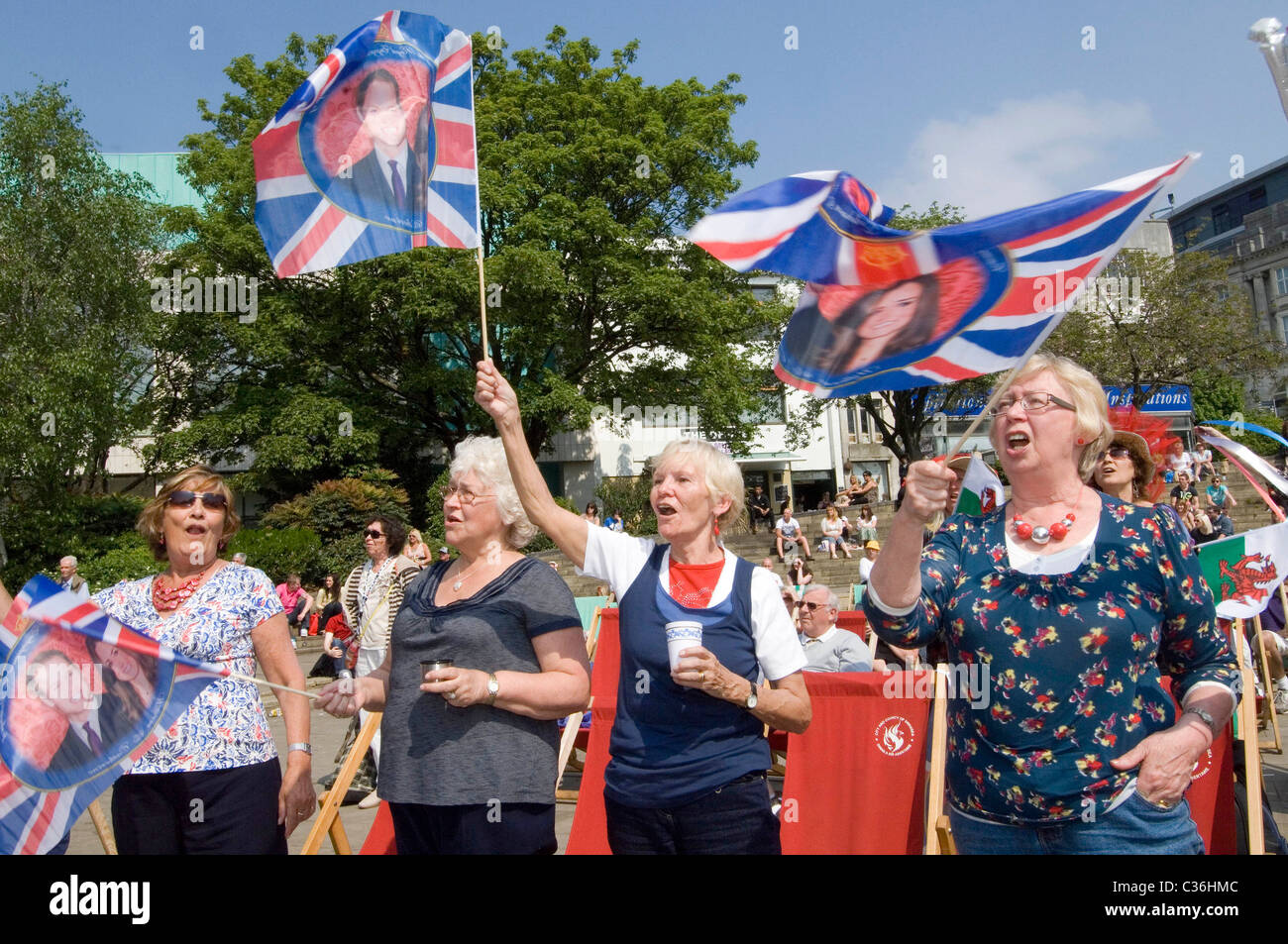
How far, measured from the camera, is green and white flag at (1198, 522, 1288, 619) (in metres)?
4.77

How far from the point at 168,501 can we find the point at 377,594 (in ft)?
10.7

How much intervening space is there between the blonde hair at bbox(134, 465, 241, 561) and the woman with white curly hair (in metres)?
0.84

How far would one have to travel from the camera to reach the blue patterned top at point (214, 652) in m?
3.16

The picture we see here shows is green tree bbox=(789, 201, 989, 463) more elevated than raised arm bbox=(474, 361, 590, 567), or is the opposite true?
green tree bbox=(789, 201, 989, 463)

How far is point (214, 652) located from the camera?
3268 mm

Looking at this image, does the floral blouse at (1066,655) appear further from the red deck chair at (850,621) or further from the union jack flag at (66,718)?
the red deck chair at (850,621)

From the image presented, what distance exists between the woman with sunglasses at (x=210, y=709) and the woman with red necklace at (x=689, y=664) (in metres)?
1.05

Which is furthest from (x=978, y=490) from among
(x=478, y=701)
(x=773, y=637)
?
(x=478, y=701)

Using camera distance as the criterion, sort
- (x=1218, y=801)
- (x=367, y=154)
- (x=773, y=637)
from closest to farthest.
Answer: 1. (x=773, y=637)
2. (x=367, y=154)
3. (x=1218, y=801)

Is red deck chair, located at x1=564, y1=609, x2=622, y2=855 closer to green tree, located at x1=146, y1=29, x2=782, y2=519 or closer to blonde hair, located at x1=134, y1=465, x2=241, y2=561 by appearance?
blonde hair, located at x1=134, y1=465, x2=241, y2=561

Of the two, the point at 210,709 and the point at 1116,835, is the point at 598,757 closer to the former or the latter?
the point at 210,709

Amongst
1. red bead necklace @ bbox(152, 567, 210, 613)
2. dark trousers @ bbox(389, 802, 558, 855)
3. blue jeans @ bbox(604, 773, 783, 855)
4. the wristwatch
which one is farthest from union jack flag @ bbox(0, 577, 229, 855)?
the wristwatch
